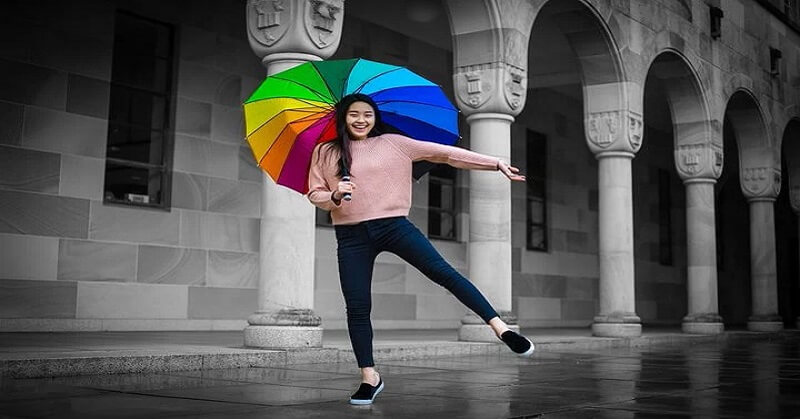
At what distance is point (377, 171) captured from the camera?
5.18 metres

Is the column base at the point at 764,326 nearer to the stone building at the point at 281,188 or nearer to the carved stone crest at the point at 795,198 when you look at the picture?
the stone building at the point at 281,188

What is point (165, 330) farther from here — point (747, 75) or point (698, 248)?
point (747, 75)

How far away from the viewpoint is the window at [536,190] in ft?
65.6

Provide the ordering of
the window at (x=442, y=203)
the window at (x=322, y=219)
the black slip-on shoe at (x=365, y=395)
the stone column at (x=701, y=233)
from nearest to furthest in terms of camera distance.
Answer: the black slip-on shoe at (x=365, y=395), the window at (x=322, y=219), the stone column at (x=701, y=233), the window at (x=442, y=203)

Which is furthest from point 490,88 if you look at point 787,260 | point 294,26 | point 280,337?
point 787,260

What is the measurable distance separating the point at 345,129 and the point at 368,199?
449 mm

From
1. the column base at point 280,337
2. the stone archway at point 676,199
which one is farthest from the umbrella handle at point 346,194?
the stone archway at point 676,199

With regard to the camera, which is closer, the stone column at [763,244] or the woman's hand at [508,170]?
the woman's hand at [508,170]

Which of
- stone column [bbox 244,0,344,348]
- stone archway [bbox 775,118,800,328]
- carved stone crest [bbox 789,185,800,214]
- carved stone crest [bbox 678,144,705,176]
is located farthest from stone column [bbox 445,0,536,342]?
stone archway [bbox 775,118,800,328]

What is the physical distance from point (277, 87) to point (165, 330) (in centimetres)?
734

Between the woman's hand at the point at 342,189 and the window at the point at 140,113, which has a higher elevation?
the window at the point at 140,113

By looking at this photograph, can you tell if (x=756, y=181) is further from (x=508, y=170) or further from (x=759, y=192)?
(x=508, y=170)

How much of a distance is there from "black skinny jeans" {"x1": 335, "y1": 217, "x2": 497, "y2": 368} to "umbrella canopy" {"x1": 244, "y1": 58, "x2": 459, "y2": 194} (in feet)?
1.94

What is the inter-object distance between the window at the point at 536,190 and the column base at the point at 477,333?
882 centimetres
